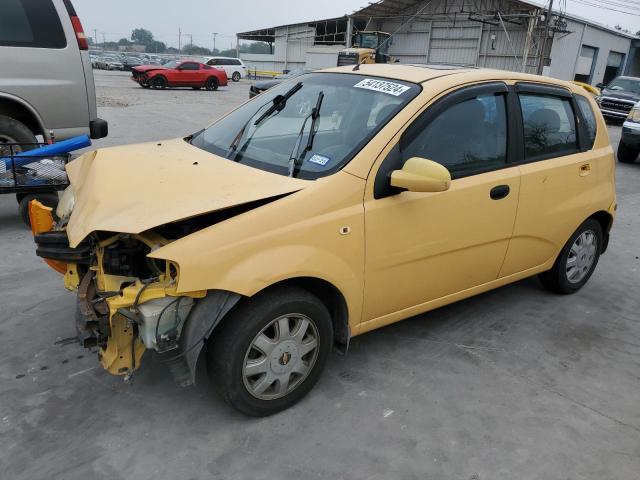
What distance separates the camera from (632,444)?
281 cm

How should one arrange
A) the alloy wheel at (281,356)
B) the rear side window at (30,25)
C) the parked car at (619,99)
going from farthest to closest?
1. the parked car at (619,99)
2. the rear side window at (30,25)
3. the alloy wheel at (281,356)

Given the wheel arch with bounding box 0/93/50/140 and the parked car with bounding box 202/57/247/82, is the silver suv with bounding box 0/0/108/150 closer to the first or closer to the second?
the wheel arch with bounding box 0/93/50/140

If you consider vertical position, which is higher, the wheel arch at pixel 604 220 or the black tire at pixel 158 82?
the wheel arch at pixel 604 220

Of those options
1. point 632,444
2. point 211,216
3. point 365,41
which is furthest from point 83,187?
point 365,41

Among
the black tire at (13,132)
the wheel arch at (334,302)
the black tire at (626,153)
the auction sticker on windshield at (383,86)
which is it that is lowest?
the black tire at (626,153)

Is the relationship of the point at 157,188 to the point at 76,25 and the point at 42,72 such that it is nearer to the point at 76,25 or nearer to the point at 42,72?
the point at 42,72

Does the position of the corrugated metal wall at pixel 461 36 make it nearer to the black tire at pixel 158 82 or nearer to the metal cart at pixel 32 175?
the black tire at pixel 158 82

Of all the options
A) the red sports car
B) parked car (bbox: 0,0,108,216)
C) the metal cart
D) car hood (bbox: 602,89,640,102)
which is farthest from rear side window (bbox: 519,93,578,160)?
the red sports car

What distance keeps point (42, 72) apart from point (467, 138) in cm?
487

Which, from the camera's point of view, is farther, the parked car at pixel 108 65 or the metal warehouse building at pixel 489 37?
the parked car at pixel 108 65

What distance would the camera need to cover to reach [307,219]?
2.66 meters

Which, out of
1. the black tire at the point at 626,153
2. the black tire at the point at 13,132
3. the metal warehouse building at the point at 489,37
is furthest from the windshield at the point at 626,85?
the black tire at the point at 13,132

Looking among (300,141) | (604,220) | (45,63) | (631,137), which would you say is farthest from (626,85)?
(300,141)

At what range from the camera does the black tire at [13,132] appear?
5.71 meters
